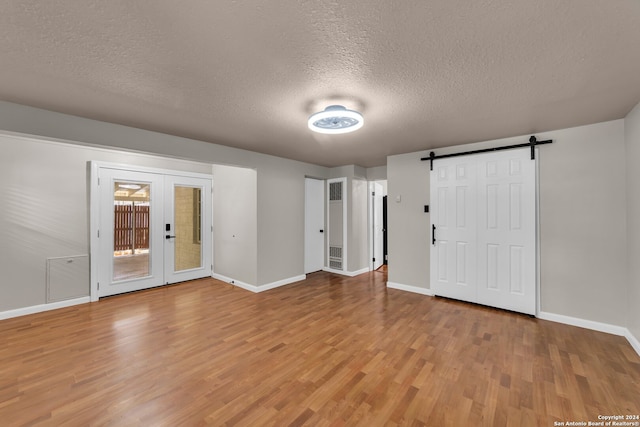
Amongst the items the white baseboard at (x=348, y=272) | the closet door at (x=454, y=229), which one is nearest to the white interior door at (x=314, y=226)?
the white baseboard at (x=348, y=272)

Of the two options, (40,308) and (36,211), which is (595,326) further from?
(36,211)

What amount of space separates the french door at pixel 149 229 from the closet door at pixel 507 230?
5.05m

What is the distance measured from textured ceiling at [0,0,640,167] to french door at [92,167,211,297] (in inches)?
79.9

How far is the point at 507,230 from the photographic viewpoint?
3500mm

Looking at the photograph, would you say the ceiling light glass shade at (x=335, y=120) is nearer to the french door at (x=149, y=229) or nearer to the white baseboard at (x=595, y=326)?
the white baseboard at (x=595, y=326)

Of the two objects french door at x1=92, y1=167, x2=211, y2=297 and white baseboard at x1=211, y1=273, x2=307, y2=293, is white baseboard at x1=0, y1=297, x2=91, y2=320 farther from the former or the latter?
white baseboard at x1=211, y1=273, x2=307, y2=293

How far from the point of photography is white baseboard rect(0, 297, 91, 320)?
3273 millimetres

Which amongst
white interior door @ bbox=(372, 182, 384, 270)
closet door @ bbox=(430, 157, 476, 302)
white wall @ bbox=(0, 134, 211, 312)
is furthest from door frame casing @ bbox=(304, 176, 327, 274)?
Result: white wall @ bbox=(0, 134, 211, 312)

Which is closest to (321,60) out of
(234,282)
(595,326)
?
(595,326)

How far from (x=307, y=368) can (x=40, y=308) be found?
3.93 metres

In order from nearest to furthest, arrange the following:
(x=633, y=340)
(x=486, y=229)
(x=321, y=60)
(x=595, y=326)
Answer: (x=321, y=60) < (x=633, y=340) < (x=595, y=326) < (x=486, y=229)

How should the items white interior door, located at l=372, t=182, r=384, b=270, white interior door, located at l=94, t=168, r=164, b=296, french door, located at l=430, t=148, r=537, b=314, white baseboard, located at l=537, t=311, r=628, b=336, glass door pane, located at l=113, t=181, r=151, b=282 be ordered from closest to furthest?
white baseboard, located at l=537, t=311, r=628, b=336 → french door, located at l=430, t=148, r=537, b=314 → white interior door, located at l=94, t=168, r=164, b=296 → glass door pane, located at l=113, t=181, r=151, b=282 → white interior door, located at l=372, t=182, r=384, b=270

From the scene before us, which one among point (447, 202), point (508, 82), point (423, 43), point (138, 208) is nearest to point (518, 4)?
point (423, 43)

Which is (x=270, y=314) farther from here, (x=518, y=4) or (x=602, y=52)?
(x=602, y=52)
